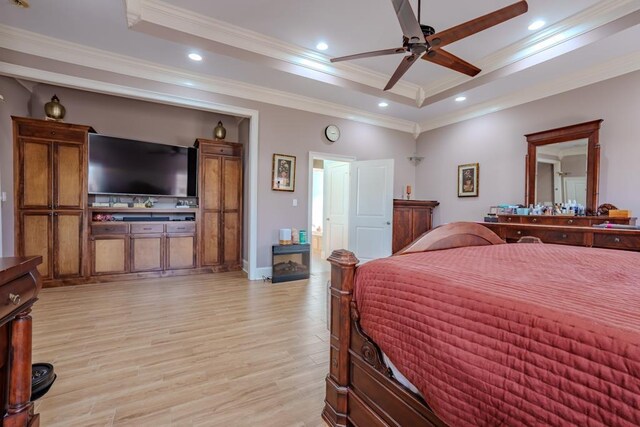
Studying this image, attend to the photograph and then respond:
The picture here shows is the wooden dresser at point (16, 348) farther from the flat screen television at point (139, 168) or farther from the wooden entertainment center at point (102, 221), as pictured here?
the flat screen television at point (139, 168)

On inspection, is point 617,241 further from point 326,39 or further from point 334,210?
point 334,210

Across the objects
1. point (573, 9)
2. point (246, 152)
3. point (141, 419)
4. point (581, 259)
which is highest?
point (573, 9)

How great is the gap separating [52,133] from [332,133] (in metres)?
3.86

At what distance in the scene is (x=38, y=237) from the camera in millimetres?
3629

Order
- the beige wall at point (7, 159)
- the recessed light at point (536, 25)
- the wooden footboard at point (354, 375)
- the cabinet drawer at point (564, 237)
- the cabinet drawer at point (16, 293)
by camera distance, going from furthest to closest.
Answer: the beige wall at point (7, 159)
the cabinet drawer at point (564, 237)
the recessed light at point (536, 25)
the wooden footboard at point (354, 375)
the cabinet drawer at point (16, 293)

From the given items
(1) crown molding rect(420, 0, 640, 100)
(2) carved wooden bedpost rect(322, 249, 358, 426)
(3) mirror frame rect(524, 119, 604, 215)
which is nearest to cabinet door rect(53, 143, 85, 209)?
(2) carved wooden bedpost rect(322, 249, 358, 426)

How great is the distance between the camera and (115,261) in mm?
4016

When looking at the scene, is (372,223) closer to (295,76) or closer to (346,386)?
(295,76)

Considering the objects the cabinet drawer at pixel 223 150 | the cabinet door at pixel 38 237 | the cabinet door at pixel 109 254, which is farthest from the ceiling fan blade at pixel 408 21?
the cabinet door at pixel 38 237

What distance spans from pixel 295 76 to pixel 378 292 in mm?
3383

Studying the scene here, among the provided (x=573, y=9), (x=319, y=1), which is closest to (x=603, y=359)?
(x=319, y=1)

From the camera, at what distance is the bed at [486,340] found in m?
0.59

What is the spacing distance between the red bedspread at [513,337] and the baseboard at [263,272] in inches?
130

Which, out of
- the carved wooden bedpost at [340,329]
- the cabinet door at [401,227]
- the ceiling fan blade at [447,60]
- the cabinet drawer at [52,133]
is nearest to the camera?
the carved wooden bedpost at [340,329]
